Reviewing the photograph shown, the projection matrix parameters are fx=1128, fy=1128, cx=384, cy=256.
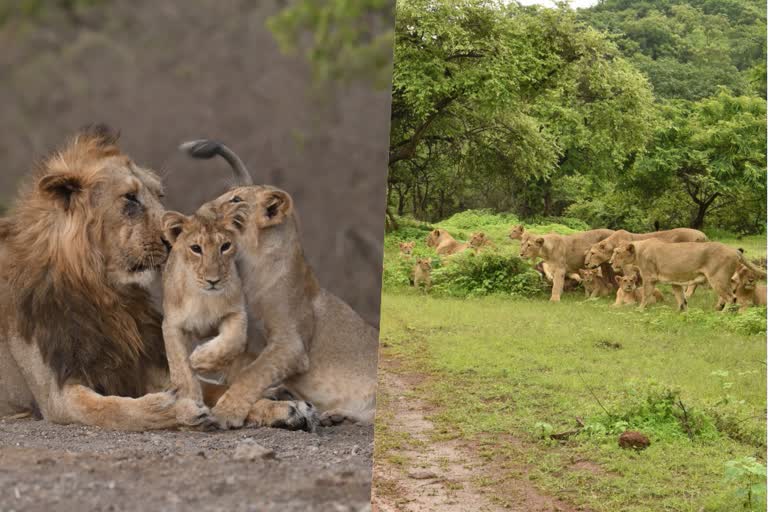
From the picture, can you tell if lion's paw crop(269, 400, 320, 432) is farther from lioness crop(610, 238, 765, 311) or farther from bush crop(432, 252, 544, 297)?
lioness crop(610, 238, 765, 311)

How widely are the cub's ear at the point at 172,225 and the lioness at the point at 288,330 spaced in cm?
10

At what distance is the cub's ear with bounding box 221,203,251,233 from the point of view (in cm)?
301

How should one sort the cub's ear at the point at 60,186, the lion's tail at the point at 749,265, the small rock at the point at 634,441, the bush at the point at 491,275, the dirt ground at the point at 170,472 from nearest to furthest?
1. the dirt ground at the point at 170,472
2. the cub's ear at the point at 60,186
3. the small rock at the point at 634,441
4. the lion's tail at the point at 749,265
5. the bush at the point at 491,275

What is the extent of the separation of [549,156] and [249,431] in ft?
6.76

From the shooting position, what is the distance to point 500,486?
4570mm

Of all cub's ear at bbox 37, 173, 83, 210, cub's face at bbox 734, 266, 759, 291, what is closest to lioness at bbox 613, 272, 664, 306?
cub's face at bbox 734, 266, 759, 291

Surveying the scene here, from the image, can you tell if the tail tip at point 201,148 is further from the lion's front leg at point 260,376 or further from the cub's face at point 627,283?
the cub's face at point 627,283

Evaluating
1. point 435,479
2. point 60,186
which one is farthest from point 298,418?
point 435,479

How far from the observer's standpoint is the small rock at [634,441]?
441cm

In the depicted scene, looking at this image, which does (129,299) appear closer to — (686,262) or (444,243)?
(444,243)

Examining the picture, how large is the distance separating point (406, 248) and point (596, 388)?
3.28ft

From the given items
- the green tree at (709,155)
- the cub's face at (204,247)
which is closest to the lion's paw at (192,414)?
the cub's face at (204,247)

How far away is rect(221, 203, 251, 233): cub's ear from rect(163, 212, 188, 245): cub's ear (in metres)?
0.11

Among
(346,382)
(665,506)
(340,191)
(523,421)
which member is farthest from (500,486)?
(340,191)
